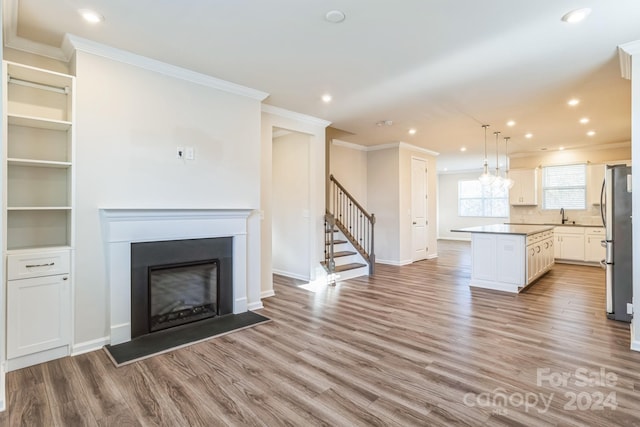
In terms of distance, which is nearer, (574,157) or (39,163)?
(39,163)

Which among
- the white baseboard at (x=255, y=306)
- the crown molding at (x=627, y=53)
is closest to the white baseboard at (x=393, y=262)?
the white baseboard at (x=255, y=306)

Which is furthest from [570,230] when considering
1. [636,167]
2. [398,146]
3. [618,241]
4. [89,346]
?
[89,346]

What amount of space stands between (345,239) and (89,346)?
457 centimetres

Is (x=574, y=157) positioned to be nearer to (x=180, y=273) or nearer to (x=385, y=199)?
(x=385, y=199)

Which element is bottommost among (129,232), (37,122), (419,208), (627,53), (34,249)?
(34,249)

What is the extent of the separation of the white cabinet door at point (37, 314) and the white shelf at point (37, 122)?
1.34m

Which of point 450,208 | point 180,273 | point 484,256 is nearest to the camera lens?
point 180,273

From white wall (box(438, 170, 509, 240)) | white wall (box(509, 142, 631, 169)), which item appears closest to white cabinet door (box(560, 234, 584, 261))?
white wall (box(509, 142, 631, 169))

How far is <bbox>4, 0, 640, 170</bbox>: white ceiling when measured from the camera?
2.52 m

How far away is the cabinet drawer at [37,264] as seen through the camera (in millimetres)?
2658

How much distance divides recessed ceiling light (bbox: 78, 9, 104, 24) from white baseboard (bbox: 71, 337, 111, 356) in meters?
2.80

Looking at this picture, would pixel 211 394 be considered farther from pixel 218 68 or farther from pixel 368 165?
pixel 368 165

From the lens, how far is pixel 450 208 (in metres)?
13.3

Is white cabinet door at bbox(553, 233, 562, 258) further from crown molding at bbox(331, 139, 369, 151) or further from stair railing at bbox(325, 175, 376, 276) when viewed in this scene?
crown molding at bbox(331, 139, 369, 151)
